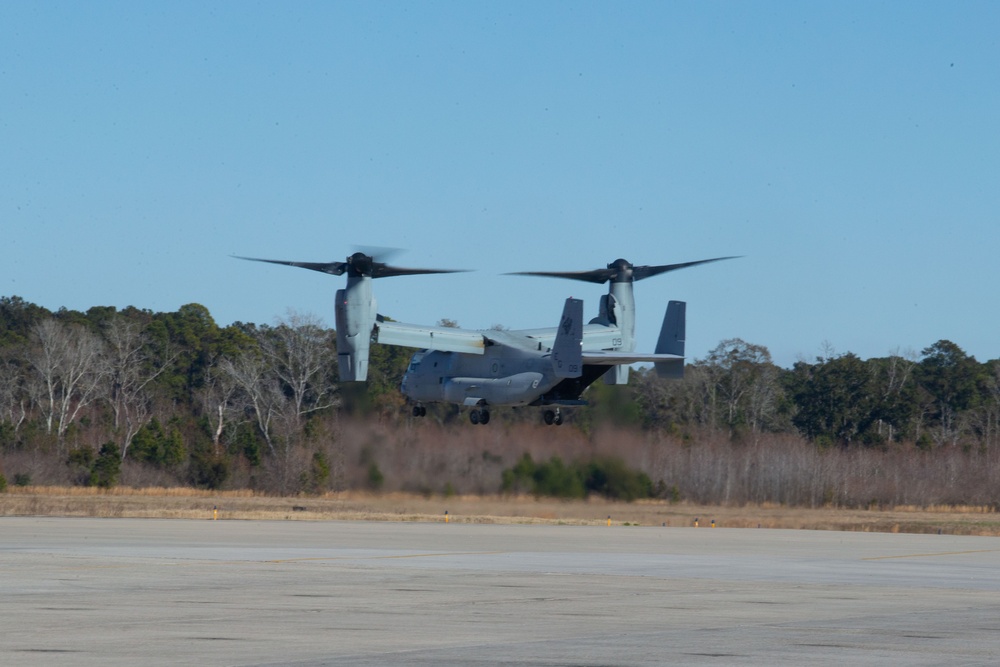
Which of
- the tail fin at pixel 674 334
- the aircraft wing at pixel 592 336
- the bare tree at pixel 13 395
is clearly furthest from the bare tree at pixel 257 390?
the tail fin at pixel 674 334

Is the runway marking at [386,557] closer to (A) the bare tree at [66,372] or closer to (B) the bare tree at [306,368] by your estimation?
(B) the bare tree at [306,368]

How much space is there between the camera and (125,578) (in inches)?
1027

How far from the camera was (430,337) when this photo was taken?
51000 mm

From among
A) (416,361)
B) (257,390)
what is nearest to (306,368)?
(257,390)

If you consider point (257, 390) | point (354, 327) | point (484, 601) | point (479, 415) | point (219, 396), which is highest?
point (219, 396)

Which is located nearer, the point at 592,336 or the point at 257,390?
the point at 592,336

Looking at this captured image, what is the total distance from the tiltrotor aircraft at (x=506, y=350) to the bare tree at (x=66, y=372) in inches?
2000

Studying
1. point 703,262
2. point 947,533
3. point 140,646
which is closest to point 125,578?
point 140,646

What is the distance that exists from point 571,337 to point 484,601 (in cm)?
2456

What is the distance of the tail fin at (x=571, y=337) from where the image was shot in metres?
46.6

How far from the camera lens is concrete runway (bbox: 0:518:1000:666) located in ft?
53.5

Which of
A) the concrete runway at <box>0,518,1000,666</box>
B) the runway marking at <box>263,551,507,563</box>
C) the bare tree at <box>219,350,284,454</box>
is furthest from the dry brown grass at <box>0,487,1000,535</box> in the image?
the runway marking at <box>263,551,507,563</box>

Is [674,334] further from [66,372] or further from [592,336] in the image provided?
[66,372]

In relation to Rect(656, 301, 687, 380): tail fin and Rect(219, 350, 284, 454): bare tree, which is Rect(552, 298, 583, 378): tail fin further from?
Rect(219, 350, 284, 454): bare tree
